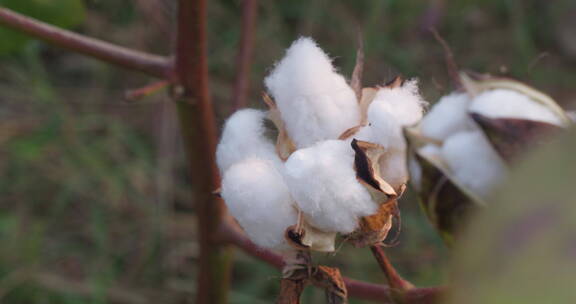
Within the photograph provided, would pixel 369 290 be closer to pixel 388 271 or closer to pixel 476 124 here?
pixel 388 271

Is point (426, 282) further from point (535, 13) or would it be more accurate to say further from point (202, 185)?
point (535, 13)

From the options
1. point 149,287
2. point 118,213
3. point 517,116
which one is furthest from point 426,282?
point 517,116

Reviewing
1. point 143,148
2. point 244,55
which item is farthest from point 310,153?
point 143,148

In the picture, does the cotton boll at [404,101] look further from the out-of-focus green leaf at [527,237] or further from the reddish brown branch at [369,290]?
the out-of-focus green leaf at [527,237]

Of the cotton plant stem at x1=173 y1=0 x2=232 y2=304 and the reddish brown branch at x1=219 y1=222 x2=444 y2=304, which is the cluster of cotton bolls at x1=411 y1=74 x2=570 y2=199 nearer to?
the reddish brown branch at x1=219 y1=222 x2=444 y2=304

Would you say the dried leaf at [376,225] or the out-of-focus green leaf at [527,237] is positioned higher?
the out-of-focus green leaf at [527,237]

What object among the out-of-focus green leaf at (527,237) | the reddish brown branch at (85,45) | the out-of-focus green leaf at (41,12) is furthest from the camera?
the out-of-focus green leaf at (41,12)

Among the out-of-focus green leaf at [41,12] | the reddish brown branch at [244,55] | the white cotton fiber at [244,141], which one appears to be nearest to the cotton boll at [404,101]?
the white cotton fiber at [244,141]
